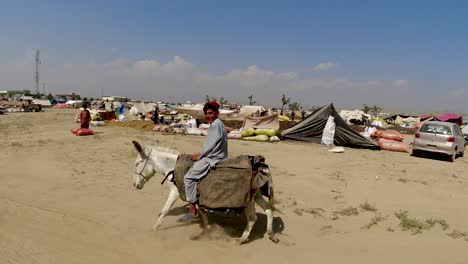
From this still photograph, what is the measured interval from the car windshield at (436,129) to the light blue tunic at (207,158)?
13.1 metres

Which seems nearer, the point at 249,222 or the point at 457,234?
the point at 249,222

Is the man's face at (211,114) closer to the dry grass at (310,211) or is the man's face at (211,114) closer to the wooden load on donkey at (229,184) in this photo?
the wooden load on donkey at (229,184)

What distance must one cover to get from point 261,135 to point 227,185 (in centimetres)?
1401

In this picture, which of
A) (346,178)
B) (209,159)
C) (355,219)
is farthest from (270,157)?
(209,159)

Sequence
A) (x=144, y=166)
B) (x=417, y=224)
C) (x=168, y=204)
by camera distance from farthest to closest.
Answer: (x=417, y=224)
(x=144, y=166)
(x=168, y=204)

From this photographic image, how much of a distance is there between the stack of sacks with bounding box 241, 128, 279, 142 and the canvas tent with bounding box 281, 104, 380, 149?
0.88m

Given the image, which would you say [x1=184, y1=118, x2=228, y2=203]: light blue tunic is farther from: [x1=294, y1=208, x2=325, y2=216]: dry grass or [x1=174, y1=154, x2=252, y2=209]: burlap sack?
[x1=294, y1=208, x2=325, y2=216]: dry grass

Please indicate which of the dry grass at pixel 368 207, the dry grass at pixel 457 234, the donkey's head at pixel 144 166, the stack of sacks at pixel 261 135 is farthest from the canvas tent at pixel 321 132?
the donkey's head at pixel 144 166

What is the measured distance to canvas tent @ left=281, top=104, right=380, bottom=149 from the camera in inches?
693

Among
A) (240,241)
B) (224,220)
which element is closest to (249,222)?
(240,241)

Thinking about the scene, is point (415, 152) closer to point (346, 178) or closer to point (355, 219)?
point (346, 178)

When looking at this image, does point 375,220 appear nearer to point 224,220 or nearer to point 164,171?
point 224,220

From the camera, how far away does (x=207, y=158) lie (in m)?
5.27

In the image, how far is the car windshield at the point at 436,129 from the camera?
14.5 m
